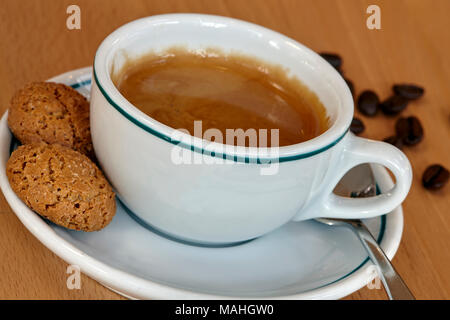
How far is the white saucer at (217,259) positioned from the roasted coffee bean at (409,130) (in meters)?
0.39

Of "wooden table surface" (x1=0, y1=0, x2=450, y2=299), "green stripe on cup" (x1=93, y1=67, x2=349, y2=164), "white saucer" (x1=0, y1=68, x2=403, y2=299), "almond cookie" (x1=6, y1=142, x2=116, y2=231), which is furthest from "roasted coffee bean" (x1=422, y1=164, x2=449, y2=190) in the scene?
"almond cookie" (x1=6, y1=142, x2=116, y2=231)

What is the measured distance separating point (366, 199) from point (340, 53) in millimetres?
741

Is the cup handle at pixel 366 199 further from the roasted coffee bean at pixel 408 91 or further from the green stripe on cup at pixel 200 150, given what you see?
the roasted coffee bean at pixel 408 91

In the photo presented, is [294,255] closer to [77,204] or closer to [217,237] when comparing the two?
[217,237]

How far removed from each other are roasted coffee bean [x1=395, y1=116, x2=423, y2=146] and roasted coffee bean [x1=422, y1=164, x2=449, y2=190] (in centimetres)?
9

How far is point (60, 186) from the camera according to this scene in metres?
0.82

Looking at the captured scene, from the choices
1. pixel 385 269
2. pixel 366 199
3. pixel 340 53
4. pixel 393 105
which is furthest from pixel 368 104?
pixel 385 269

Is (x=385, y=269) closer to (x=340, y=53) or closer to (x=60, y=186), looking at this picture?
(x=60, y=186)

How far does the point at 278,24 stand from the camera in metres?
1.64

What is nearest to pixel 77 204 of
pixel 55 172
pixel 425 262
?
pixel 55 172

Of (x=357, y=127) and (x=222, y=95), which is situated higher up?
(x=222, y=95)

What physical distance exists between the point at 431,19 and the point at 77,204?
1420 mm

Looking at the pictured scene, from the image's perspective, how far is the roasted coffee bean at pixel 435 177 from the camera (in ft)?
4.11

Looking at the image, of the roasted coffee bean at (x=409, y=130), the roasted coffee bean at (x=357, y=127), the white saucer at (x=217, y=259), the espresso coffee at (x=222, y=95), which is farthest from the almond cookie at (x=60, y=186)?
the roasted coffee bean at (x=409, y=130)
